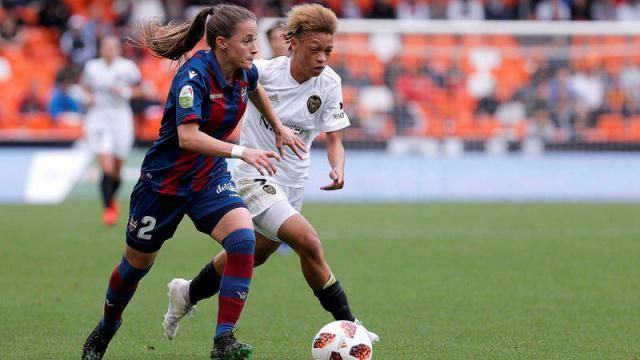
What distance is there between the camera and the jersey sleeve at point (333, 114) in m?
7.28

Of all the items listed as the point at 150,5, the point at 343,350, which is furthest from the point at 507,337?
the point at 150,5

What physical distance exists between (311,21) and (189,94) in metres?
1.27

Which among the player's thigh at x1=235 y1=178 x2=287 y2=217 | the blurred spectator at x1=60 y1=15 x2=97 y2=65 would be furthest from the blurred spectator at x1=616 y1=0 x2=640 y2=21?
the player's thigh at x1=235 y1=178 x2=287 y2=217

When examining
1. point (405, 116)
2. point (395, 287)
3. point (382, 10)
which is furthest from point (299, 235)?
point (382, 10)

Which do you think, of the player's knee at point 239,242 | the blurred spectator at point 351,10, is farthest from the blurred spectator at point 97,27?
the player's knee at point 239,242

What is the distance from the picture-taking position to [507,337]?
23.9 ft

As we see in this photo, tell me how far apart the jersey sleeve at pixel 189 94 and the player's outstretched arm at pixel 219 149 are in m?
0.04

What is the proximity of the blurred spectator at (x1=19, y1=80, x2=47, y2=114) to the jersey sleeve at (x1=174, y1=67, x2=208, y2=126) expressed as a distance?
50.7 ft

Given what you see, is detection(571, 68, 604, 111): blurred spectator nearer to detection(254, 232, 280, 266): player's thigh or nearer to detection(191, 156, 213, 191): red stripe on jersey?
detection(254, 232, 280, 266): player's thigh

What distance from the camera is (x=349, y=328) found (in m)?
6.22

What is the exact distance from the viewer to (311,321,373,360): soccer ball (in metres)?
6.10

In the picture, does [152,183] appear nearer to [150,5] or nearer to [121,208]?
[121,208]

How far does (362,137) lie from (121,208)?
427 cm

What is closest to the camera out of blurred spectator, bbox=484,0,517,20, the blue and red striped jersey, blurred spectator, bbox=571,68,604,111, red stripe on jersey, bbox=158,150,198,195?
the blue and red striped jersey
